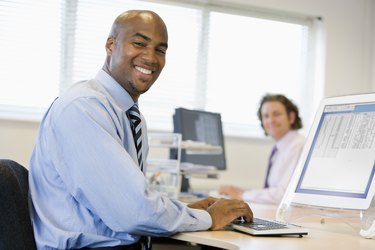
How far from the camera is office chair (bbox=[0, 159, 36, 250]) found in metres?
1.38

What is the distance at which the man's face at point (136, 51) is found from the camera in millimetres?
1723

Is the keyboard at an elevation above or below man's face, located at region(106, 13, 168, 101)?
below

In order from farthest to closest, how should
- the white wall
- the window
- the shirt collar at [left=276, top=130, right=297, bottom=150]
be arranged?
1. the white wall
2. the window
3. the shirt collar at [left=276, top=130, right=297, bottom=150]

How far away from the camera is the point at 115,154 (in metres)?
1.44

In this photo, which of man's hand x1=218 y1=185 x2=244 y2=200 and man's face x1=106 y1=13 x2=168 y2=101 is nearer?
man's face x1=106 y1=13 x2=168 y2=101

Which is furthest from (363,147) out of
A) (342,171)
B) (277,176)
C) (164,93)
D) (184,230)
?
(164,93)

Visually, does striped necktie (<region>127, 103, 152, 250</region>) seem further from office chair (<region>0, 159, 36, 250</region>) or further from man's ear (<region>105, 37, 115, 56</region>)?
office chair (<region>0, 159, 36, 250</region>)

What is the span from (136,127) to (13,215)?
46 centimetres

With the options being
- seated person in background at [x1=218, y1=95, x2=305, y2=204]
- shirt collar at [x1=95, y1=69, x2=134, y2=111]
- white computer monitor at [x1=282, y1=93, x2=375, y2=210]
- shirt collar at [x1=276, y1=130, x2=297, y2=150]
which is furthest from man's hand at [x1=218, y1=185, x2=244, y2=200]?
shirt collar at [x1=95, y1=69, x2=134, y2=111]

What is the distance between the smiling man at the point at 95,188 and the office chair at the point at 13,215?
0.19 feet

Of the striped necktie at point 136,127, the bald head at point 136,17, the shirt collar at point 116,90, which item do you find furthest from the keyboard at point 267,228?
the bald head at point 136,17

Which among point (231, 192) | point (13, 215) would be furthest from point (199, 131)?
point (13, 215)

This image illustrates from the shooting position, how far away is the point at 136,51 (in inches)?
68.7

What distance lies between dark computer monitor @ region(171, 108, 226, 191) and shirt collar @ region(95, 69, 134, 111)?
156cm
